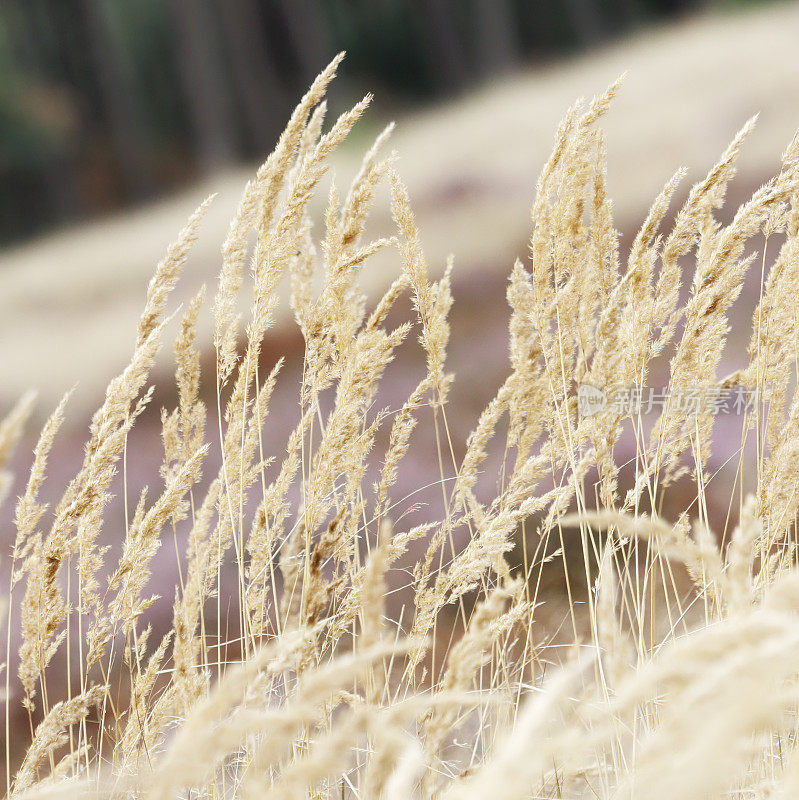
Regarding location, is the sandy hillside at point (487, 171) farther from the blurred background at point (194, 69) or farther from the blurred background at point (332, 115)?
the blurred background at point (194, 69)

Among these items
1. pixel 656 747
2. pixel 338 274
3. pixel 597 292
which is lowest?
pixel 656 747

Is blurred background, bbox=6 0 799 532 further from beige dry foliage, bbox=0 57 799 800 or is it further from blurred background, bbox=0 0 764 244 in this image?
beige dry foliage, bbox=0 57 799 800

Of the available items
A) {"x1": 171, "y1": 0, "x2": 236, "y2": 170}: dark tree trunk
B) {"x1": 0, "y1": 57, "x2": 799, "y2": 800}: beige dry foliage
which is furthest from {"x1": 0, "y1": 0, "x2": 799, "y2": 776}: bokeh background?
{"x1": 0, "y1": 57, "x2": 799, "y2": 800}: beige dry foliage

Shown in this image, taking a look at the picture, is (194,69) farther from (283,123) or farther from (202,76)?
(283,123)

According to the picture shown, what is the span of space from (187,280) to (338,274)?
4.77m

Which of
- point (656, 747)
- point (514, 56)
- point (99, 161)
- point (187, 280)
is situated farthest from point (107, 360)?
point (656, 747)

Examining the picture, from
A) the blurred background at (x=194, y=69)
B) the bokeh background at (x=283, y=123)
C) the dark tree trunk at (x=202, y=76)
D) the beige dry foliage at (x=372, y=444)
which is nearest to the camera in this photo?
the beige dry foliage at (x=372, y=444)

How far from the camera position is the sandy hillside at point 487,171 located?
4.73m

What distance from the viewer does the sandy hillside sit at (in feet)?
15.5

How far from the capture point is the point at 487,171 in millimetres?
5379

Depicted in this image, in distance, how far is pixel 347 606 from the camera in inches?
38.3

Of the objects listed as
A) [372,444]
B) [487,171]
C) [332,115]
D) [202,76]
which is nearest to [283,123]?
[332,115]

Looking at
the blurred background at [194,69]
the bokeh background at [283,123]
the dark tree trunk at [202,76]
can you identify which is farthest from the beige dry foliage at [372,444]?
the dark tree trunk at [202,76]

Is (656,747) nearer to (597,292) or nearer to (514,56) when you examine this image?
(597,292)
